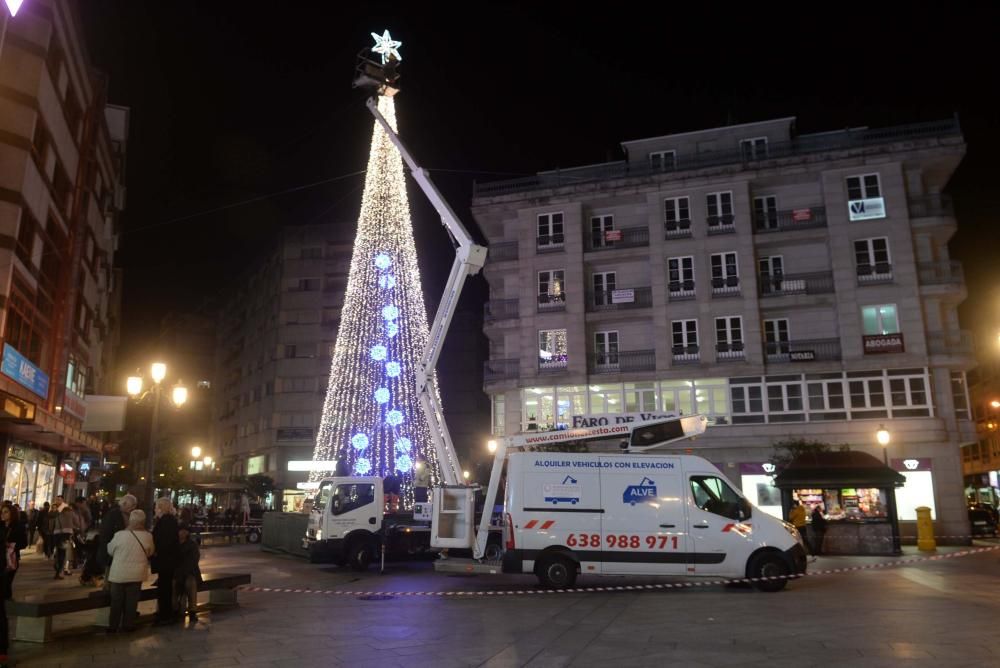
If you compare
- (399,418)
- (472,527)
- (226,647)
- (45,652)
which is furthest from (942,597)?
(399,418)

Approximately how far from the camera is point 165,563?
11.0 m

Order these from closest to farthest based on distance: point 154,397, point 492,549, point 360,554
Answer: point 492,549 < point 154,397 < point 360,554

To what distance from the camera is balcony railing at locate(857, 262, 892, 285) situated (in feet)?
106

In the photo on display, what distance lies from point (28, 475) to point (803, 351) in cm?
3337

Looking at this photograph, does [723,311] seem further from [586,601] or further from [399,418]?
[586,601]

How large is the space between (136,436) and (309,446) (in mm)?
25530

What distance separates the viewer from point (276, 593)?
1449 centimetres

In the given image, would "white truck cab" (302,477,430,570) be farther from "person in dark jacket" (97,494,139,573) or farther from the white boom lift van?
"person in dark jacket" (97,494,139,573)

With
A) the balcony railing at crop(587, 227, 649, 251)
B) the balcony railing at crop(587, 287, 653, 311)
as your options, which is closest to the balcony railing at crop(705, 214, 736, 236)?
the balcony railing at crop(587, 227, 649, 251)

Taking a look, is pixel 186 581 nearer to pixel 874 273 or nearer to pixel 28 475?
pixel 28 475

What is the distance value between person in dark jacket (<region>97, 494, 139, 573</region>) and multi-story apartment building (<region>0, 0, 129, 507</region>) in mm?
8046

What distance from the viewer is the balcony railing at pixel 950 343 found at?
103 ft

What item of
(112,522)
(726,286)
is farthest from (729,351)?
(112,522)

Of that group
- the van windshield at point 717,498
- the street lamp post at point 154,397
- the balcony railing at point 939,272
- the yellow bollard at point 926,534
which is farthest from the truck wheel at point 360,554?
the balcony railing at point 939,272
